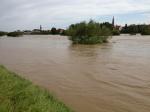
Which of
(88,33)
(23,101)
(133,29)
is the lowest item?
(133,29)

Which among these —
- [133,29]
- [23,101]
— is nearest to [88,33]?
[23,101]

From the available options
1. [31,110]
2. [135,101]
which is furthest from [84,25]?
[31,110]

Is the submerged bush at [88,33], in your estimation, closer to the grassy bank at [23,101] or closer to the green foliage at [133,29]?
the grassy bank at [23,101]

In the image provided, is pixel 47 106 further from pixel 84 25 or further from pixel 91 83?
pixel 84 25

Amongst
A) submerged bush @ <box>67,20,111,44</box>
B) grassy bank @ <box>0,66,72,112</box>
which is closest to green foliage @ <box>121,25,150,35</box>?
submerged bush @ <box>67,20,111,44</box>

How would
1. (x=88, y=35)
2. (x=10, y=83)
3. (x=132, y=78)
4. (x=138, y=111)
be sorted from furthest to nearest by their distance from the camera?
(x=88, y=35)
(x=132, y=78)
(x=10, y=83)
(x=138, y=111)

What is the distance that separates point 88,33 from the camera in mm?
46469

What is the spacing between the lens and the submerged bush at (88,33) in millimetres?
46406

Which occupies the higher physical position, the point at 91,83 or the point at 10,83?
the point at 10,83

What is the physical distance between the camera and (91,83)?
41.1 feet

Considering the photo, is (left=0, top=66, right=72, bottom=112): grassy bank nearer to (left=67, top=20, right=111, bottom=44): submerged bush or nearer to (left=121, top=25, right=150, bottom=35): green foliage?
(left=67, top=20, right=111, bottom=44): submerged bush

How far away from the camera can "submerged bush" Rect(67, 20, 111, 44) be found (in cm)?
4641

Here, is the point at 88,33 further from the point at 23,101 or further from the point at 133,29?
the point at 133,29

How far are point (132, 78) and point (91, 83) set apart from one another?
94.9 inches
